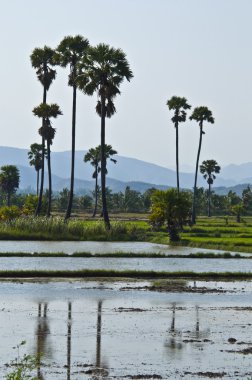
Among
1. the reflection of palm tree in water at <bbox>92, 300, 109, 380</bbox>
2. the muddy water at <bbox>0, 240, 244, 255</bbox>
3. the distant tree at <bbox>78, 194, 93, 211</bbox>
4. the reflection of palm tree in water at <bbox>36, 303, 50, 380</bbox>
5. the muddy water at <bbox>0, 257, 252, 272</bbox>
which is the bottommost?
the reflection of palm tree in water at <bbox>92, 300, 109, 380</bbox>

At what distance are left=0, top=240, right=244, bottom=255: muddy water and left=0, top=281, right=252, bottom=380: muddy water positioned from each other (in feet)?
64.1

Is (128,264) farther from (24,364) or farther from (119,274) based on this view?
(24,364)

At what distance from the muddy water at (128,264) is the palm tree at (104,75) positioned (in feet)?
81.3

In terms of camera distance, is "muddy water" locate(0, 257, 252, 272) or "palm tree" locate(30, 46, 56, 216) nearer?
"muddy water" locate(0, 257, 252, 272)

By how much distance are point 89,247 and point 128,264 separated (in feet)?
42.8

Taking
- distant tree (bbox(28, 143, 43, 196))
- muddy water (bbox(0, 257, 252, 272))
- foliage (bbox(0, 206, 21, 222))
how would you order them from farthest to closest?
1. distant tree (bbox(28, 143, 43, 196))
2. foliage (bbox(0, 206, 21, 222))
3. muddy water (bbox(0, 257, 252, 272))

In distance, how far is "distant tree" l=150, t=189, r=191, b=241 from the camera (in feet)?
217

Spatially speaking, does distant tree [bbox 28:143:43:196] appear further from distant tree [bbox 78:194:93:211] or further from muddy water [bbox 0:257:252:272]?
muddy water [bbox 0:257:252:272]

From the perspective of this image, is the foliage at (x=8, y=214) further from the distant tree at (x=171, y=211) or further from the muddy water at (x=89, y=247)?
the distant tree at (x=171, y=211)

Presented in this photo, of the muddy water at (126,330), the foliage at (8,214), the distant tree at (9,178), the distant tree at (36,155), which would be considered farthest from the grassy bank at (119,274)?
the distant tree at (36,155)

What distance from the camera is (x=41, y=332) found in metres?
23.5

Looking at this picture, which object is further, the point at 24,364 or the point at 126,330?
the point at 126,330

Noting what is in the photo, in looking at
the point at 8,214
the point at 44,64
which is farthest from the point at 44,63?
the point at 8,214

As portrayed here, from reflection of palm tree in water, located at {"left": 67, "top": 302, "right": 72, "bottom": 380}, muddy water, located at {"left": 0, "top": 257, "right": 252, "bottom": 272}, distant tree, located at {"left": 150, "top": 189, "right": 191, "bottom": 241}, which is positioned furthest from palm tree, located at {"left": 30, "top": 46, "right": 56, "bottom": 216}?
reflection of palm tree in water, located at {"left": 67, "top": 302, "right": 72, "bottom": 380}
